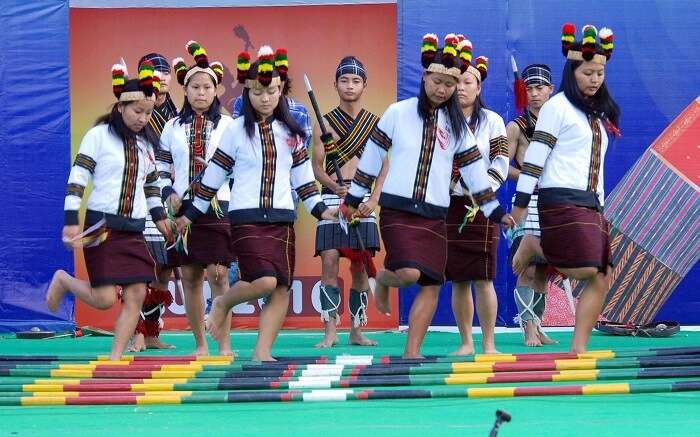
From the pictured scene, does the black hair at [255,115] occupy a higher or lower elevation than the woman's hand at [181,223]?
higher

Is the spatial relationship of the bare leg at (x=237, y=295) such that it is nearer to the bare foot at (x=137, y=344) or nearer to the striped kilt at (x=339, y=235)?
the bare foot at (x=137, y=344)

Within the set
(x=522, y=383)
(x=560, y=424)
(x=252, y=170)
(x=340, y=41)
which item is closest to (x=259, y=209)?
(x=252, y=170)

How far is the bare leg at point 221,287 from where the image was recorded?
7.61 m

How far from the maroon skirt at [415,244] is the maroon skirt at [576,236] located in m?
0.60

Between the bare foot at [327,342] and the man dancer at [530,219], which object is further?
the bare foot at [327,342]

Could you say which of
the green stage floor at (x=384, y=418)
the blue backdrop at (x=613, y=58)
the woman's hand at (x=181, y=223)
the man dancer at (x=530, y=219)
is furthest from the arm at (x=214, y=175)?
the blue backdrop at (x=613, y=58)

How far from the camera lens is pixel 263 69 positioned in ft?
22.4

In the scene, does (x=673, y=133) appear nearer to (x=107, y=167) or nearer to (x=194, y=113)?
(x=194, y=113)

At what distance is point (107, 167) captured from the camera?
22.7 ft

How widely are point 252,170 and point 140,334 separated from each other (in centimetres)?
210

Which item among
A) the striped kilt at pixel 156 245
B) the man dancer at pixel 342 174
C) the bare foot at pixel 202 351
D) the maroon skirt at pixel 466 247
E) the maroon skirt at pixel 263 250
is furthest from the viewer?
the man dancer at pixel 342 174

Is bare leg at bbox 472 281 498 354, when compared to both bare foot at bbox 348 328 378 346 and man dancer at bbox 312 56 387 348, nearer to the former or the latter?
man dancer at bbox 312 56 387 348

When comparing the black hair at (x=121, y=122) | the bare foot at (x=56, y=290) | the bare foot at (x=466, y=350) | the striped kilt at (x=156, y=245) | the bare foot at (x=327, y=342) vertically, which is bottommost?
the bare foot at (x=327, y=342)

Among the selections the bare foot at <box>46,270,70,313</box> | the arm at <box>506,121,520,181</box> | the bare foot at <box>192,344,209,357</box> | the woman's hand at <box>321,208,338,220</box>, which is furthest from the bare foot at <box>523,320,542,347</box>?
the bare foot at <box>46,270,70,313</box>
